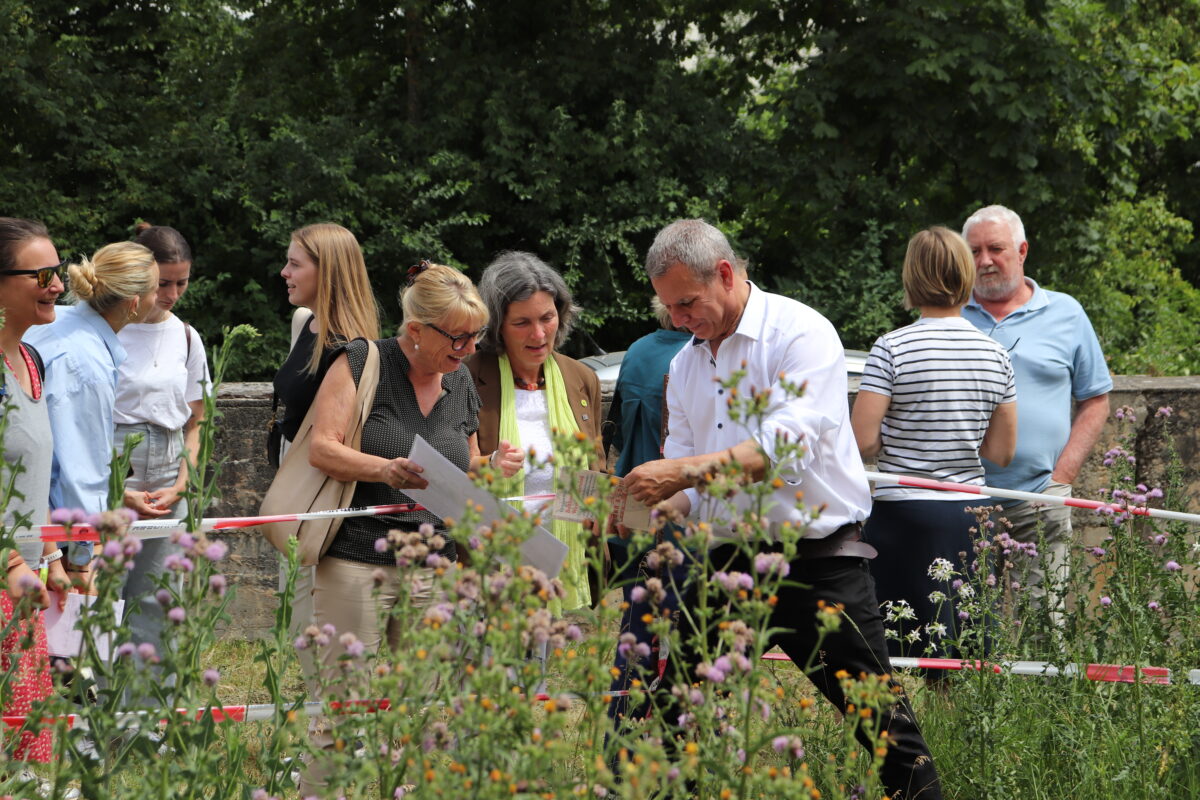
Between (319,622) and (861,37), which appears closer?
(319,622)

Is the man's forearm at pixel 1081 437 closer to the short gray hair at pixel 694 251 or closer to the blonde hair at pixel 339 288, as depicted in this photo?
the short gray hair at pixel 694 251

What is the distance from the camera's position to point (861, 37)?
13.0m

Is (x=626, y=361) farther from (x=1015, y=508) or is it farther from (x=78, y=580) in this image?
(x=78, y=580)

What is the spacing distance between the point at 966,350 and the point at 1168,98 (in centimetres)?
1094

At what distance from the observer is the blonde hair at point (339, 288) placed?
176 inches

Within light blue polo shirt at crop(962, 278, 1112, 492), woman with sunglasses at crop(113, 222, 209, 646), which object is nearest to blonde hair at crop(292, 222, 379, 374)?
woman with sunglasses at crop(113, 222, 209, 646)

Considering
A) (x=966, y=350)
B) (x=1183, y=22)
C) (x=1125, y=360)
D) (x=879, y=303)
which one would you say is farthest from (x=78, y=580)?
(x=1183, y=22)

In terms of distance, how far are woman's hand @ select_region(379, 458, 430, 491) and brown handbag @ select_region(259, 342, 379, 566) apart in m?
0.24

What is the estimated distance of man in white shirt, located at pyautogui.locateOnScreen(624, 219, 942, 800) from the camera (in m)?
3.35

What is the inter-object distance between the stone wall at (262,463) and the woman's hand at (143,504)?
137cm

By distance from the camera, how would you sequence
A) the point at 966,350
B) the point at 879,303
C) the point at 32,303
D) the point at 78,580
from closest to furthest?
the point at 78,580 < the point at 32,303 < the point at 966,350 < the point at 879,303

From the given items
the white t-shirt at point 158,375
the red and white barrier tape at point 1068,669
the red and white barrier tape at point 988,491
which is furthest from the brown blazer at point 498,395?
the red and white barrier tape at point 1068,669

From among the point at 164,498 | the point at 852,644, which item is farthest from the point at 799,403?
the point at 164,498

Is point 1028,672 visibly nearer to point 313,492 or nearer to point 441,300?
point 441,300
